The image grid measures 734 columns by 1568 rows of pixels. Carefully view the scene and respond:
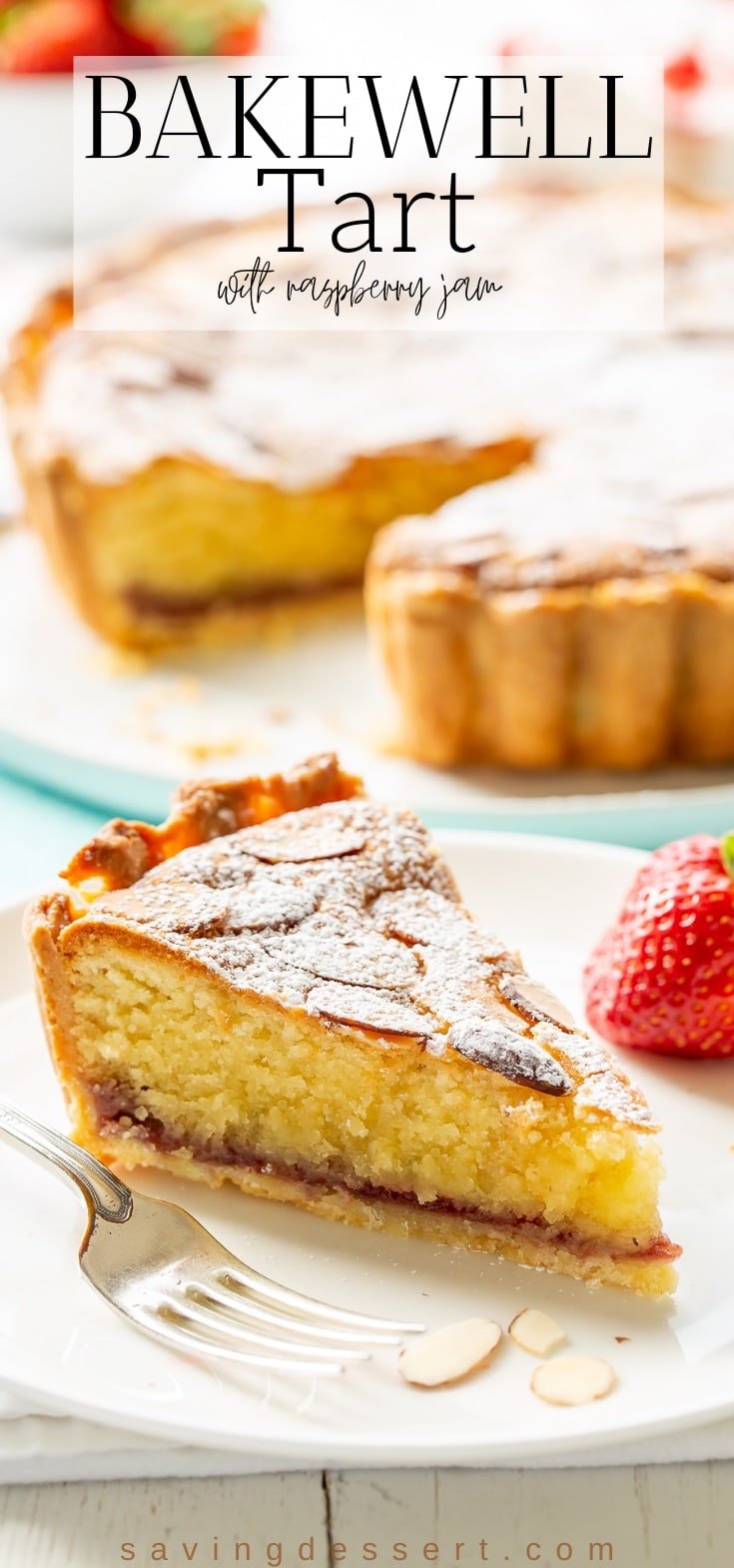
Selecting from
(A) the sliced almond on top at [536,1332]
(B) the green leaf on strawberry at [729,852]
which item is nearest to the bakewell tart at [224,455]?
(B) the green leaf on strawberry at [729,852]

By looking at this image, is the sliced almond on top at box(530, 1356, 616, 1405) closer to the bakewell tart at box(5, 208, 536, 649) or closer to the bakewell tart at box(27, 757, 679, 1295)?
the bakewell tart at box(27, 757, 679, 1295)

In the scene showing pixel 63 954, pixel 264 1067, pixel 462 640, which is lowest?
pixel 264 1067

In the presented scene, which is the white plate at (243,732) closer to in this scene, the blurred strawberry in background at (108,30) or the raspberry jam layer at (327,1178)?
the raspberry jam layer at (327,1178)

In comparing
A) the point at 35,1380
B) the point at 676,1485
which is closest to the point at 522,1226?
the point at 676,1485

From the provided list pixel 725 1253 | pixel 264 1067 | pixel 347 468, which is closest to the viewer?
pixel 725 1253

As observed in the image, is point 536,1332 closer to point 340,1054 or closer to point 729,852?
point 340,1054

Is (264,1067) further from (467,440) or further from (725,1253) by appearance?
(467,440)

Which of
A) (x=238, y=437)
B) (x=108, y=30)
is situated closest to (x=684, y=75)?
(x=108, y=30)
